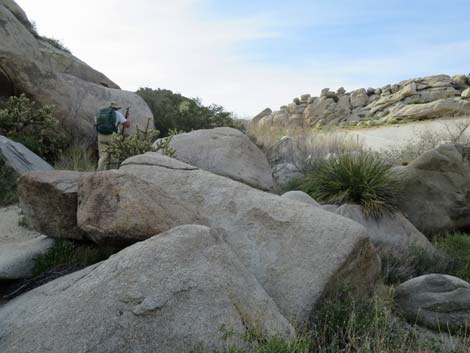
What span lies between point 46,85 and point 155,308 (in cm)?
1206

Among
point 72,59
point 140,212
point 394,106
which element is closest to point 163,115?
point 72,59

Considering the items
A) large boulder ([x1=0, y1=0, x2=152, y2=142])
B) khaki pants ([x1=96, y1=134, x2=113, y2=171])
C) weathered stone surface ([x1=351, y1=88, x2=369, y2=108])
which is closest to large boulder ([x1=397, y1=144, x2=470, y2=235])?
khaki pants ([x1=96, y1=134, x2=113, y2=171])

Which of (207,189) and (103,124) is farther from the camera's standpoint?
(103,124)

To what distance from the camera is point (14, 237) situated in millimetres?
7875

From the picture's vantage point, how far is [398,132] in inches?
1031

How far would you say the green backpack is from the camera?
37.1 feet

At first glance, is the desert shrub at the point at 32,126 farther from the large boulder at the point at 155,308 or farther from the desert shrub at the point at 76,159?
the large boulder at the point at 155,308

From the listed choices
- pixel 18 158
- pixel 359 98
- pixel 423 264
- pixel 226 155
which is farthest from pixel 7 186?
pixel 359 98

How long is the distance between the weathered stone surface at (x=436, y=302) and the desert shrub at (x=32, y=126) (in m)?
9.79

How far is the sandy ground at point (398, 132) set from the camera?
21.9m

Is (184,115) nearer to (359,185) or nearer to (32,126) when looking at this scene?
(32,126)

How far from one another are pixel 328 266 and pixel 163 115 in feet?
43.0

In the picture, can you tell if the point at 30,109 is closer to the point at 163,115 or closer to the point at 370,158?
the point at 163,115

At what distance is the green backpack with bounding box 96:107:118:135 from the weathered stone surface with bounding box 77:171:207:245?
6.50m
